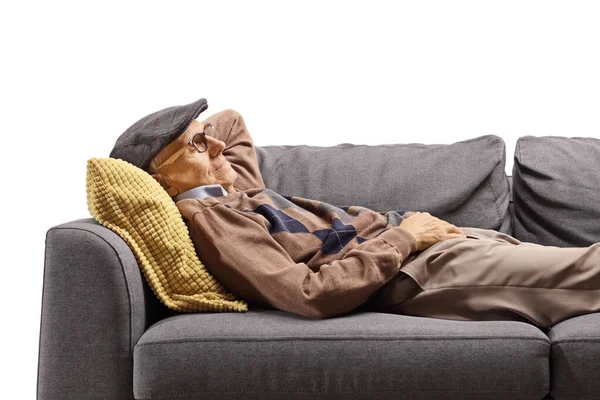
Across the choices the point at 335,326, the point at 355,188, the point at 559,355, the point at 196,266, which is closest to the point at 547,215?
the point at 355,188

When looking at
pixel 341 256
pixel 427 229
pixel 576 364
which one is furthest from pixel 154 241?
pixel 576 364

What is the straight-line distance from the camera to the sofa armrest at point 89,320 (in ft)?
6.63

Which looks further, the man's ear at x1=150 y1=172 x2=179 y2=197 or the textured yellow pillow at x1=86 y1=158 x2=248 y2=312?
the man's ear at x1=150 y1=172 x2=179 y2=197

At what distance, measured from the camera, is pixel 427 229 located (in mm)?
2363

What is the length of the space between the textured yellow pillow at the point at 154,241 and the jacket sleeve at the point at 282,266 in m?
0.05

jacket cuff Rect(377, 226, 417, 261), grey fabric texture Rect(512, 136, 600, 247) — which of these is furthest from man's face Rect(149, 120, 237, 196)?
grey fabric texture Rect(512, 136, 600, 247)

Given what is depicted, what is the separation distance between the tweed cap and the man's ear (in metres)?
0.04

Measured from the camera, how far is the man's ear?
8.01ft

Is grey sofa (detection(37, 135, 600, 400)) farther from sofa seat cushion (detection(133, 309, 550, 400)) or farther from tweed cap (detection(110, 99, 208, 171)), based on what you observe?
tweed cap (detection(110, 99, 208, 171))

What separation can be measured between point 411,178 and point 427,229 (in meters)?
0.40

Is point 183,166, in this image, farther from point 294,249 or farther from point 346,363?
point 346,363

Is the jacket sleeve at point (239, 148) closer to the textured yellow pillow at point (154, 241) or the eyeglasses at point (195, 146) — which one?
the eyeglasses at point (195, 146)

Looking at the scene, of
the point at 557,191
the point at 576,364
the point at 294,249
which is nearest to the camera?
the point at 576,364

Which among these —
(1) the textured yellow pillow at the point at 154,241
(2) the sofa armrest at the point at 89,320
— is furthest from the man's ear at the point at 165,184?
(2) the sofa armrest at the point at 89,320
